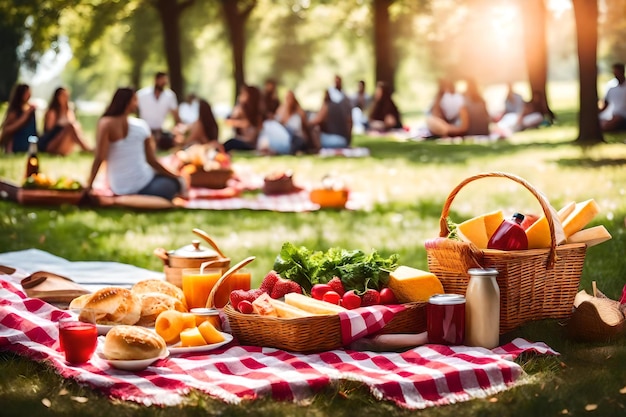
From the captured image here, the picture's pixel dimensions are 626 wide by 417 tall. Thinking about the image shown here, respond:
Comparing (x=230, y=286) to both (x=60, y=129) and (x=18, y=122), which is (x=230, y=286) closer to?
(x=18, y=122)

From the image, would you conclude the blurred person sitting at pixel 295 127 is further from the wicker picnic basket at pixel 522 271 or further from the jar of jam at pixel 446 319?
the jar of jam at pixel 446 319

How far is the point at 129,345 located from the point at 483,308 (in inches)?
64.6

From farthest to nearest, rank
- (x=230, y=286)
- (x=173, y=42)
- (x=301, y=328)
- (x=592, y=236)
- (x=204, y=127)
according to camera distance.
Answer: (x=173, y=42) < (x=204, y=127) < (x=230, y=286) < (x=592, y=236) < (x=301, y=328)

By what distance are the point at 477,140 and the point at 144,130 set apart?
10.7 metres

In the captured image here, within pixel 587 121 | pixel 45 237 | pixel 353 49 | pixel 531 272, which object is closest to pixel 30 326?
pixel 531 272

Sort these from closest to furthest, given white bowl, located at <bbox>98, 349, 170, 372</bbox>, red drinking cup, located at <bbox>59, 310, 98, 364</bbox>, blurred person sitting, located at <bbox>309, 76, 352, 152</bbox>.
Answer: white bowl, located at <bbox>98, 349, 170, 372</bbox>
red drinking cup, located at <bbox>59, 310, 98, 364</bbox>
blurred person sitting, located at <bbox>309, 76, 352, 152</bbox>

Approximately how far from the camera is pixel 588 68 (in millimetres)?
17469

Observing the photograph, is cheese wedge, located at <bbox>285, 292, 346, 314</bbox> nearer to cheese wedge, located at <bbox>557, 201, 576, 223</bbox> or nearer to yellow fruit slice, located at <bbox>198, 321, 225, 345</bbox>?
yellow fruit slice, located at <bbox>198, 321, 225, 345</bbox>

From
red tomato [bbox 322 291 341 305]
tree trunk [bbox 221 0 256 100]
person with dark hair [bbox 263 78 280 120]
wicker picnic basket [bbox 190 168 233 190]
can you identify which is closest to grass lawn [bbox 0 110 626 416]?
red tomato [bbox 322 291 341 305]

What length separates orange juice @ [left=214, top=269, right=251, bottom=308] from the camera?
556 cm

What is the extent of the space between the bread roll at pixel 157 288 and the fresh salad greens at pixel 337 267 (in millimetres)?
535

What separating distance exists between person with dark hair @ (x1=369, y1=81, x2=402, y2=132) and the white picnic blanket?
55.4ft

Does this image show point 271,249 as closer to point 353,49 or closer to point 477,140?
point 477,140

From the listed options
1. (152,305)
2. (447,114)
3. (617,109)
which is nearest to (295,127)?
(447,114)
